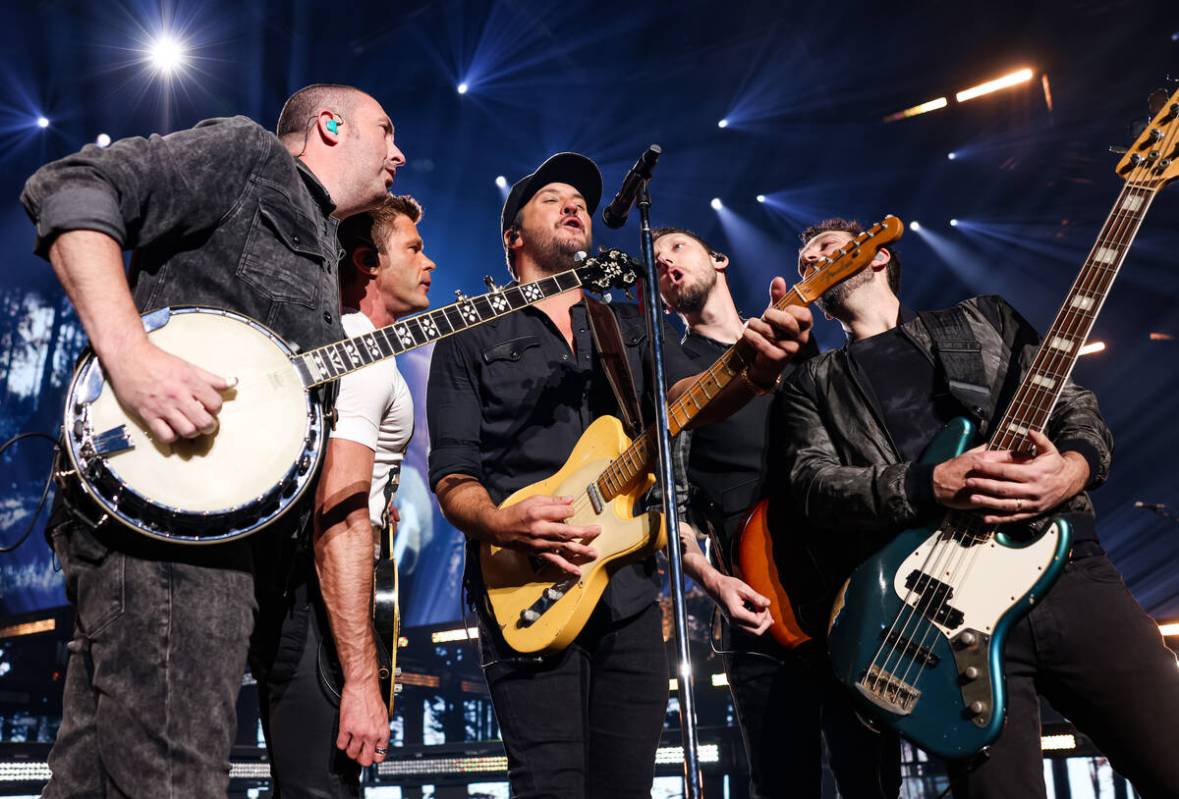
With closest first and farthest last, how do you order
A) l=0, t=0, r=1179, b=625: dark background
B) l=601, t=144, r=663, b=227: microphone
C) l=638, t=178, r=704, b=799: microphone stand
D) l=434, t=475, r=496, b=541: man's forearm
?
l=638, t=178, r=704, b=799: microphone stand < l=601, t=144, r=663, b=227: microphone < l=434, t=475, r=496, b=541: man's forearm < l=0, t=0, r=1179, b=625: dark background

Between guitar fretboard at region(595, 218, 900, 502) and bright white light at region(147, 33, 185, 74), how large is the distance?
34.6 feet

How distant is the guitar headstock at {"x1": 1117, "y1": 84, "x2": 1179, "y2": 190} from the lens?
3.23 metres

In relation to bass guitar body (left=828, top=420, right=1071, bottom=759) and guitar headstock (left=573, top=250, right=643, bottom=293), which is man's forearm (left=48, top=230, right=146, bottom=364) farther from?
bass guitar body (left=828, top=420, right=1071, bottom=759)

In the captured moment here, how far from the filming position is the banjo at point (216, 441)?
1927mm

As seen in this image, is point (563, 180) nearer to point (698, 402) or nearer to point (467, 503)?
point (698, 402)

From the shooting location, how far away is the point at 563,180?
420 cm

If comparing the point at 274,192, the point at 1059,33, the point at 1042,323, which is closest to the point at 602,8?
the point at 1059,33

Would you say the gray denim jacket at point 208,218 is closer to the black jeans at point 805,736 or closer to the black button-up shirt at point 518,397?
the black button-up shirt at point 518,397

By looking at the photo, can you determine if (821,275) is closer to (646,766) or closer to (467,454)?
(467,454)

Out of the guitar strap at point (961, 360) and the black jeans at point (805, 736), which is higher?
the guitar strap at point (961, 360)

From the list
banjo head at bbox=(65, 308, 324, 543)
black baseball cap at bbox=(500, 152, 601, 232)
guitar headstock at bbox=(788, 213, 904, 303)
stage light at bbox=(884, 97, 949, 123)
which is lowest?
banjo head at bbox=(65, 308, 324, 543)

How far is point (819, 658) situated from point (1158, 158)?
227 centimetres

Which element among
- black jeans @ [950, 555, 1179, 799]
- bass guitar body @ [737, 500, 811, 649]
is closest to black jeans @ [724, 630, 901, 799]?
bass guitar body @ [737, 500, 811, 649]

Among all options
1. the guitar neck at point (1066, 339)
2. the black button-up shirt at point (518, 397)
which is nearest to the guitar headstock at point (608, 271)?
the black button-up shirt at point (518, 397)
